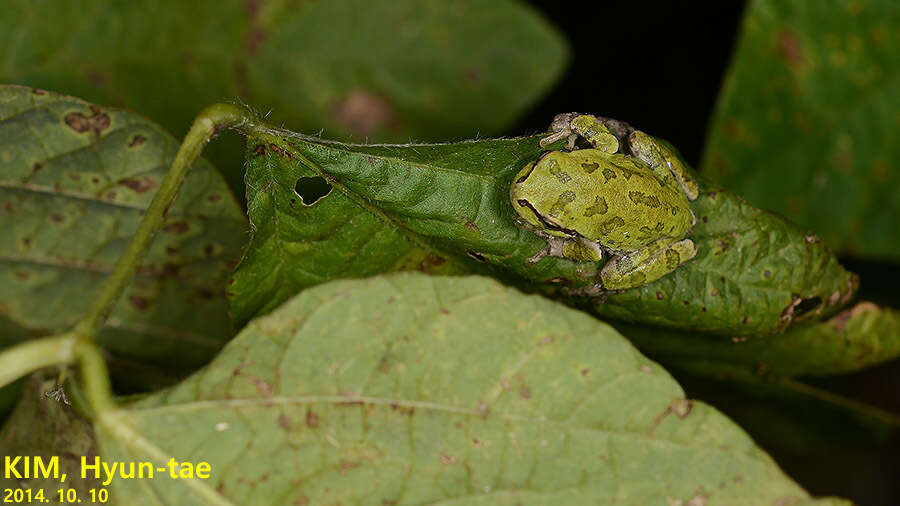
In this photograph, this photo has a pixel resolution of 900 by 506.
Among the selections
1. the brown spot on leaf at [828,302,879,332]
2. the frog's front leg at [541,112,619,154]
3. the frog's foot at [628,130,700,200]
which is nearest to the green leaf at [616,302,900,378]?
the brown spot on leaf at [828,302,879,332]

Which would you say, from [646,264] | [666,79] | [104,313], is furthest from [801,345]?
[104,313]

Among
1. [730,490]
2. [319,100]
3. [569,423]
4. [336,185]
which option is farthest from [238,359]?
[319,100]

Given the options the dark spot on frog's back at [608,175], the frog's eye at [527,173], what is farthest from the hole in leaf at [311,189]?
the dark spot on frog's back at [608,175]

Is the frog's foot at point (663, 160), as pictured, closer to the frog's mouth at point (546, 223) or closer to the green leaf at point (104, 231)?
the frog's mouth at point (546, 223)

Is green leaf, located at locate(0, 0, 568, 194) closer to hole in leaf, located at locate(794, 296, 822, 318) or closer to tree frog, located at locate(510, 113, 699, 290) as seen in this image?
tree frog, located at locate(510, 113, 699, 290)

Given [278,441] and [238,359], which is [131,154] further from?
[278,441]

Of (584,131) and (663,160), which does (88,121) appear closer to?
(584,131)
